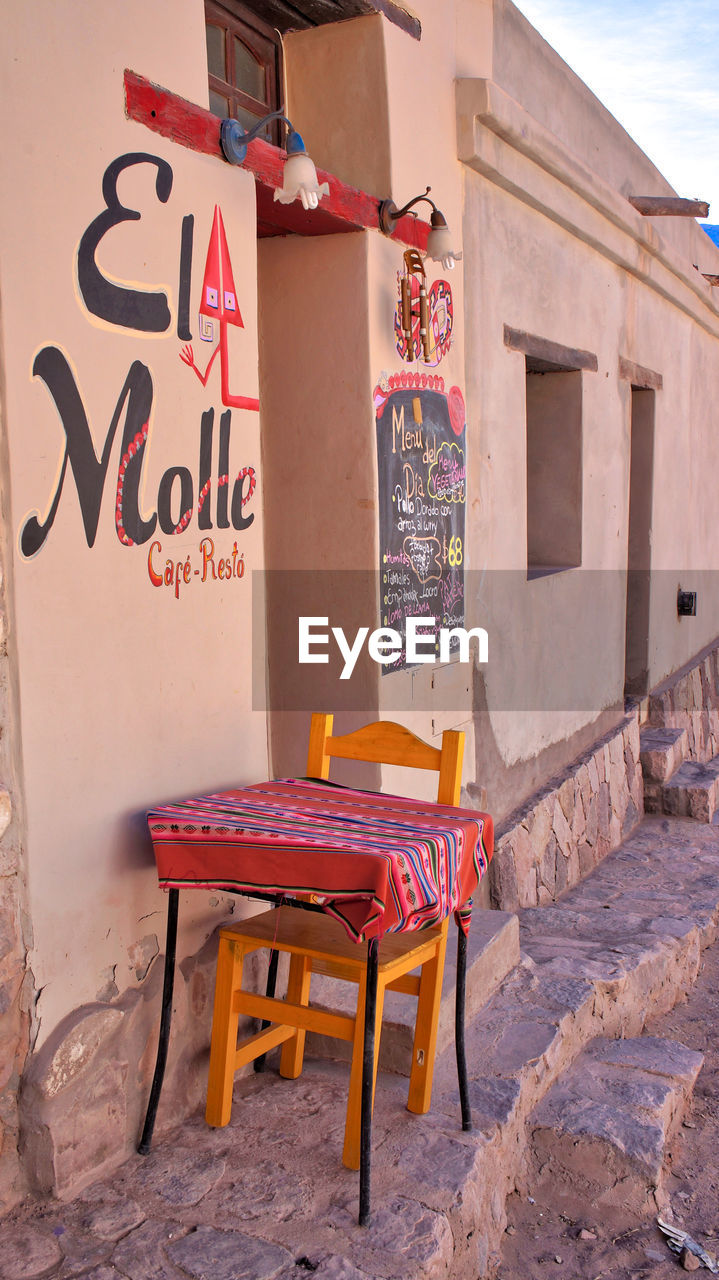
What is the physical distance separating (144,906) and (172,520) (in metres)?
0.98

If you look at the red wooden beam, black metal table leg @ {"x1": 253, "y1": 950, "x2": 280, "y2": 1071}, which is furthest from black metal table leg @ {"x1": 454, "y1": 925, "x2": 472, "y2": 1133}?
the red wooden beam

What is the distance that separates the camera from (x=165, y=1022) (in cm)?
267

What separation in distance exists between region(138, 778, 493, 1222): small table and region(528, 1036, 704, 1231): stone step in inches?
20.1

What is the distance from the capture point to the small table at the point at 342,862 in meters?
2.30

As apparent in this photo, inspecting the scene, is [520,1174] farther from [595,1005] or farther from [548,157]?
[548,157]

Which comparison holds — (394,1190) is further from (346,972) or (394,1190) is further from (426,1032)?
(346,972)

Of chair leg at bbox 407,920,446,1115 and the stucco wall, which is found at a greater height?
the stucco wall

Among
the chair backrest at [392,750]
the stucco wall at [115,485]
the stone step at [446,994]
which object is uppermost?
the stucco wall at [115,485]

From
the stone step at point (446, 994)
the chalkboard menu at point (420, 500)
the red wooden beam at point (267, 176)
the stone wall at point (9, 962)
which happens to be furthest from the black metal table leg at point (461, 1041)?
the red wooden beam at point (267, 176)

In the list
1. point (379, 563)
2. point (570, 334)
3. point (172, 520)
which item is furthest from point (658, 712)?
point (172, 520)

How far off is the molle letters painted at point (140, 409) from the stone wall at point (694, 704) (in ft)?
18.8

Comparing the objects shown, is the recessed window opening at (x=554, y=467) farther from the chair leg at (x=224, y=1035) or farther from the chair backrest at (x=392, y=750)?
the chair leg at (x=224, y=1035)

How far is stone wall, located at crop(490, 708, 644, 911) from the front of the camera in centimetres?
511

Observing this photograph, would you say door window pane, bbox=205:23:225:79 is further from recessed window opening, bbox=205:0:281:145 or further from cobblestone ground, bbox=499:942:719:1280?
cobblestone ground, bbox=499:942:719:1280
